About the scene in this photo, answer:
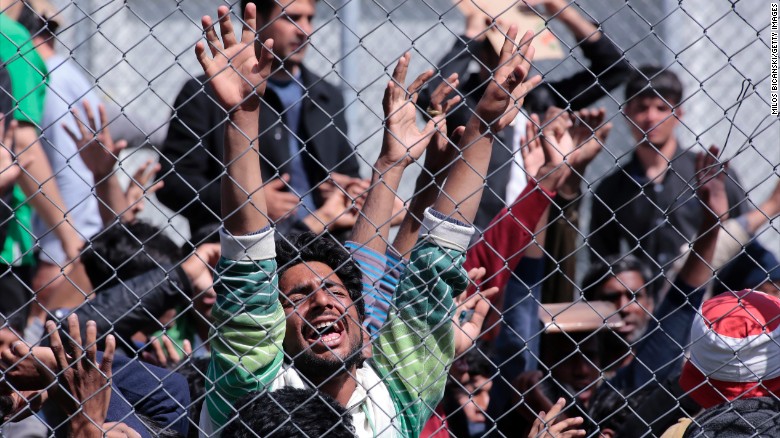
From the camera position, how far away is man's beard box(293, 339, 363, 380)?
290 cm

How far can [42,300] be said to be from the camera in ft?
15.4

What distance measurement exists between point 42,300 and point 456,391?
6.11ft

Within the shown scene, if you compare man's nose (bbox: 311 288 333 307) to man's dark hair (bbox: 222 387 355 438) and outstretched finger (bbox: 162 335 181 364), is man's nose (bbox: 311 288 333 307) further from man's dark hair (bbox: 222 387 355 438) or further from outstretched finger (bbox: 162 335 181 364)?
outstretched finger (bbox: 162 335 181 364)

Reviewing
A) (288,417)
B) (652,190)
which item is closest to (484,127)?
(288,417)

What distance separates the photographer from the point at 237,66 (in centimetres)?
268

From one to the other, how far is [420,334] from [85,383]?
34.2 inches

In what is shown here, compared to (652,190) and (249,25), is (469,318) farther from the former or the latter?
(652,190)

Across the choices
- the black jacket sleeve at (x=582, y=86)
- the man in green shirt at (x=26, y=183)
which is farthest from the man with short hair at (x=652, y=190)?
the man in green shirt at (x=26, y=183)

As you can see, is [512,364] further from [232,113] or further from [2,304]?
[2,304]

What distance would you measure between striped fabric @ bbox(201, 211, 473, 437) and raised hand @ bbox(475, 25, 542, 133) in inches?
13.9

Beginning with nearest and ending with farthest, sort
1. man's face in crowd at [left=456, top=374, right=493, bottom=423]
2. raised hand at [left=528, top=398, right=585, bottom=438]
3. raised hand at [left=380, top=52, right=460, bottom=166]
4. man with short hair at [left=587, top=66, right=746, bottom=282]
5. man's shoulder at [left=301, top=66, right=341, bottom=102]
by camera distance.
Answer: raised hand at [left=528, top=398, right=585, bottom=438] → raised hand at [left=380, top=52, right=460, bottom=166] → man's face in crowd at [left=456, top=374, right=493, bottom=423] → man's shoulder at [left=301, top=66, right=341, bottom=102] → man with short hair at [left=587, top=66, right=746, bottom=282]

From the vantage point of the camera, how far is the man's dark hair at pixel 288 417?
8.35ft

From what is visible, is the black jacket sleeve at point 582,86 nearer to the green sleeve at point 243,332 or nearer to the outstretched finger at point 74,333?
the green sleeve at point 243,332

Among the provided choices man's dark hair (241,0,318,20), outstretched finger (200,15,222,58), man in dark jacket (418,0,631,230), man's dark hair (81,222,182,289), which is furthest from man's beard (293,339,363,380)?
man's dark hair (241,0,318,20)
